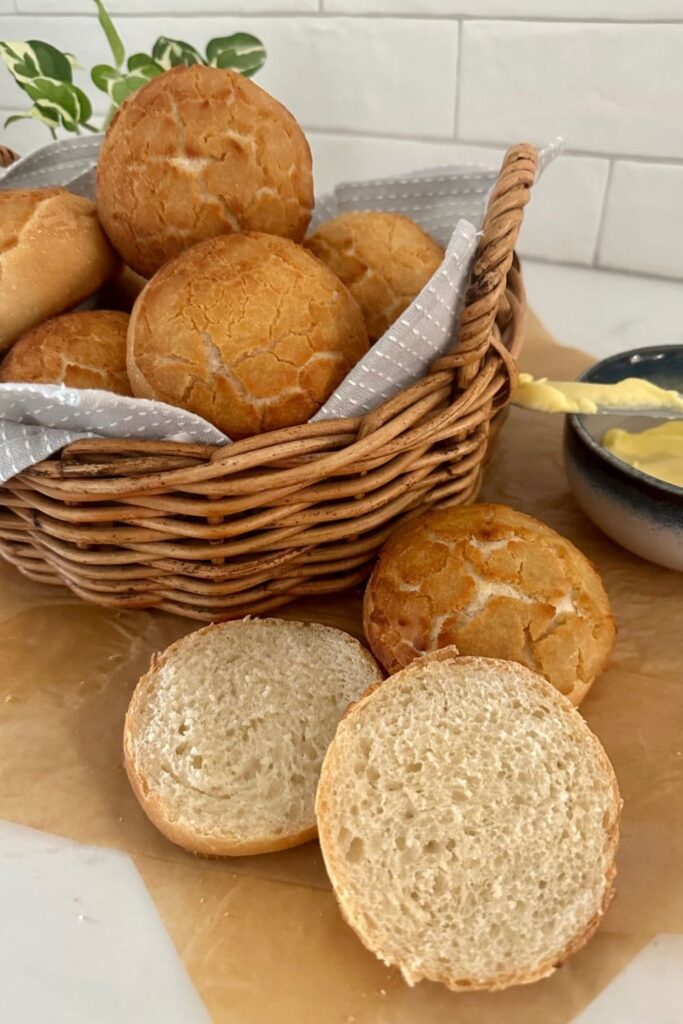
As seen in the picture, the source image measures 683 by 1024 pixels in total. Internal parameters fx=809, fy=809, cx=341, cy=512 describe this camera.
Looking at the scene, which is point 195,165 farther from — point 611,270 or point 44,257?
point 611,270

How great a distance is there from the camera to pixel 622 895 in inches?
29.0

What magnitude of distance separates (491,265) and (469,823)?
0.57 meters

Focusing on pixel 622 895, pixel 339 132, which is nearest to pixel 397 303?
pixel 622 895

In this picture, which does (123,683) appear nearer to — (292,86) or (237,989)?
(237,989)

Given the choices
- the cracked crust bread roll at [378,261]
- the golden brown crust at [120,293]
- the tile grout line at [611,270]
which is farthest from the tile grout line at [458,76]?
the golden brown crust at [120,293]

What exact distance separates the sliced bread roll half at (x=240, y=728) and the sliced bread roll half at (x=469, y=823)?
0.24 feet

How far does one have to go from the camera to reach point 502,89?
189cm

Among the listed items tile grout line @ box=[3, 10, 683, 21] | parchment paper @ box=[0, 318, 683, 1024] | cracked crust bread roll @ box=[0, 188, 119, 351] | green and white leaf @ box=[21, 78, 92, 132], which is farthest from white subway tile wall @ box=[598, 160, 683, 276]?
cracked crust bread roll @ box=[0, 188, 119, 351]

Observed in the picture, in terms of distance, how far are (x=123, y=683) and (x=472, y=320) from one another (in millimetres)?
577

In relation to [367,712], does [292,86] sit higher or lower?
higher

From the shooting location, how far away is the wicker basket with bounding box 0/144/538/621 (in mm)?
826

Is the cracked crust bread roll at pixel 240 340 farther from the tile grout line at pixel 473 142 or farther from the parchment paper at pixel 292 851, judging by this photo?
the tile grout line at pixel 473 142

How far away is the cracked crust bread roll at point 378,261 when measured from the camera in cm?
107

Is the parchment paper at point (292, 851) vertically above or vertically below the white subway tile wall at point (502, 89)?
below
